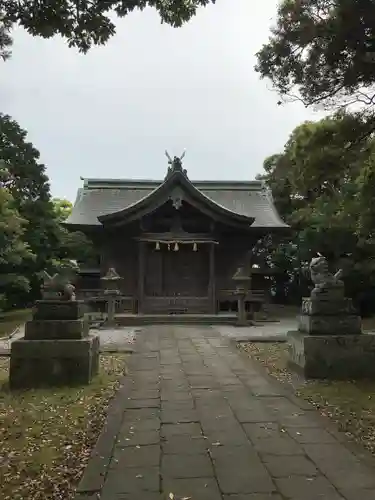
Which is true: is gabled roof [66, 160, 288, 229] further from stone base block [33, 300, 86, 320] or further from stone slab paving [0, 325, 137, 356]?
stone base block [33, 300, 86, 320]

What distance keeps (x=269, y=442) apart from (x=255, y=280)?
1995 cm

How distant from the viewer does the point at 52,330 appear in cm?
690

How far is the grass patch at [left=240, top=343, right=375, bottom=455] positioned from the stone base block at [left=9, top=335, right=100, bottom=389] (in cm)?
299

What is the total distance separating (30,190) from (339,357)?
727 inches

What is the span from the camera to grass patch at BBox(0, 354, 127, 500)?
3.48 metres

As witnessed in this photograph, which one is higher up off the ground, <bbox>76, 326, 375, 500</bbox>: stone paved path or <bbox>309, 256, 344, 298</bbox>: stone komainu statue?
<bbox>309, 256, 344, 298</bbox>: stone komainu statue

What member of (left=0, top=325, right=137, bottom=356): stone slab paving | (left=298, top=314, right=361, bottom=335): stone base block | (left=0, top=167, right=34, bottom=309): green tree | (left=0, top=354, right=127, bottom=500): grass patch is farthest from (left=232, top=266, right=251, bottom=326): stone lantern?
(left=0, top=354, right=127, bottom=500): grass patch

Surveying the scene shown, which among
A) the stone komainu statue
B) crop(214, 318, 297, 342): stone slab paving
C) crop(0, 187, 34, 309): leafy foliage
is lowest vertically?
crop(214, 318, 297, 342): stone slab paving

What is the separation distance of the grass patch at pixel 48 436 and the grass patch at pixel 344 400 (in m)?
2.52

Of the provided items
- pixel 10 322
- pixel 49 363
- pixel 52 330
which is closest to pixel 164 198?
pixel 10 322

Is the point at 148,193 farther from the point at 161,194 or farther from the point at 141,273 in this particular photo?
the point at 141,273

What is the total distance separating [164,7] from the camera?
16.5 feet

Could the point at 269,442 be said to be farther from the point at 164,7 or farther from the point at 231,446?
the point at 164,7

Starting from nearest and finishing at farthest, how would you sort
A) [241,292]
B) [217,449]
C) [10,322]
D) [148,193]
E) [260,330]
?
[217,449]
[260,330]
[241,292]
[10,322]
[148,193]
